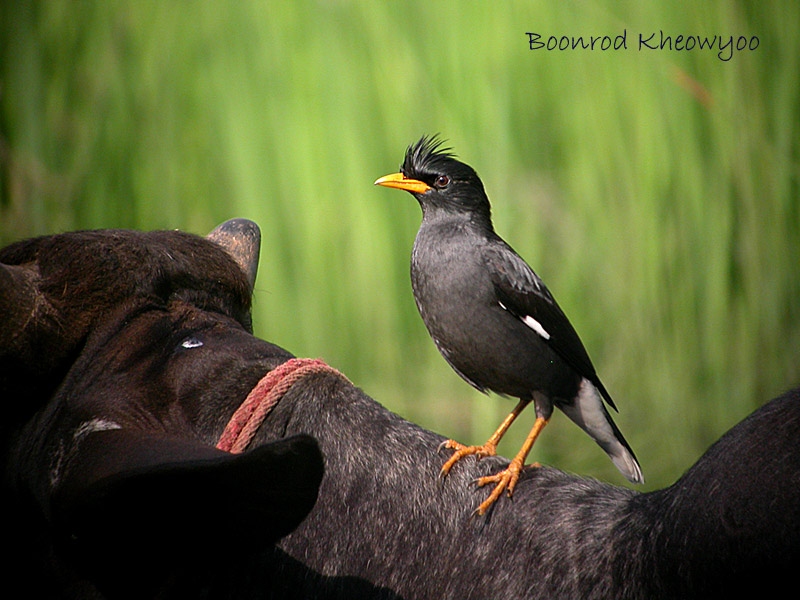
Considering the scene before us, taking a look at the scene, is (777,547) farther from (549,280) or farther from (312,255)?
(312,255)

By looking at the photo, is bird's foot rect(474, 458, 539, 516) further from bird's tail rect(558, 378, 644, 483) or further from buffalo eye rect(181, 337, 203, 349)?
buffalo eye rect(181, 337, 203, 349)

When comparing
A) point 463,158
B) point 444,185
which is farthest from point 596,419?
point 463,158

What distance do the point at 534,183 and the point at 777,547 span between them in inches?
79.2

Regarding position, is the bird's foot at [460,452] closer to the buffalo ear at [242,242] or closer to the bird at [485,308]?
the bird at [485,308]

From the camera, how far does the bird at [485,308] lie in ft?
5.08

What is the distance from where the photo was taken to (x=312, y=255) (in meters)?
2.93

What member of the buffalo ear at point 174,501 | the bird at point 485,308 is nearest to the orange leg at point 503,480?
the bird at point 485,308

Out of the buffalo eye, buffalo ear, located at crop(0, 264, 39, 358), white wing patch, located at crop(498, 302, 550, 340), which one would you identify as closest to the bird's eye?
white wing patch, located at crop(498, 302, 550, 340)

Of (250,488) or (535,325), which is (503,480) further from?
(250,488)

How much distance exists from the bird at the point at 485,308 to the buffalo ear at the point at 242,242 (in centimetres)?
39

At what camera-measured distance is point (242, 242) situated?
1892 mm

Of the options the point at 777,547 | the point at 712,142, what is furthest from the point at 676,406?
the point at 777,547

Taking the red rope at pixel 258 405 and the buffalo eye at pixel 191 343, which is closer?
the red rope at pixel 258 405

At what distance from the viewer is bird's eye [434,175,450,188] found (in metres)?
1.61
